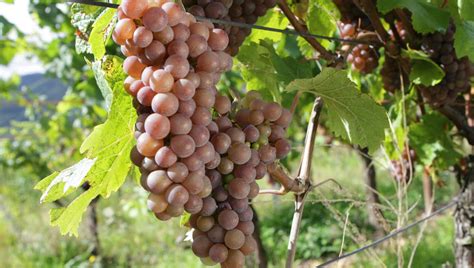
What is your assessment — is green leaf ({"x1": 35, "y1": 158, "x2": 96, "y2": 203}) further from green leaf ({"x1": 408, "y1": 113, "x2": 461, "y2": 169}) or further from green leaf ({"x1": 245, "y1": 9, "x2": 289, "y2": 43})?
green leaf ({"x1": 408, "y1": 113, "x2": 461, "y2": 169})

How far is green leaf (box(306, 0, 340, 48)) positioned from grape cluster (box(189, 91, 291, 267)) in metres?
0.72

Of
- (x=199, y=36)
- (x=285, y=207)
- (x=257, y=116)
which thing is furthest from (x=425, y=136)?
(x=285, y=207)

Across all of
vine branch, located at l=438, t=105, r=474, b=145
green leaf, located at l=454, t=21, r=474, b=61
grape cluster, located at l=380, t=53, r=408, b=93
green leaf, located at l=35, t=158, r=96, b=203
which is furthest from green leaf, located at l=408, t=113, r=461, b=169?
green leaf, located at l=35, t=158, r=96, b=203

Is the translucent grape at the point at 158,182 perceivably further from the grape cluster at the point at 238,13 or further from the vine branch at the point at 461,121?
the vine branch at the point at 461,121

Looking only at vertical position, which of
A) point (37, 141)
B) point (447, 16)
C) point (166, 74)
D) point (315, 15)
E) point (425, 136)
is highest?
point (166, 74)

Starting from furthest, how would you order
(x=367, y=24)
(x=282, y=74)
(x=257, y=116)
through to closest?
(x=367, y=24) → (x=282, y=74) → (x=257, y=116)

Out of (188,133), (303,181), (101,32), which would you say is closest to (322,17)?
(303,181)

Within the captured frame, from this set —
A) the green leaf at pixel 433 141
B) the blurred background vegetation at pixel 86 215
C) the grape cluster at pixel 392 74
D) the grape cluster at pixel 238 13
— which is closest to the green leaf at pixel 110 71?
the grape cluster at pixel 238 13

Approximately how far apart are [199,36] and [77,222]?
0.29 m

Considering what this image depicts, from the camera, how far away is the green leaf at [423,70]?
125 centimetres

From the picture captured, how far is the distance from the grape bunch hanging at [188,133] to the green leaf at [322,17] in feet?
2.43

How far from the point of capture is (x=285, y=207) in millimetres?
5910

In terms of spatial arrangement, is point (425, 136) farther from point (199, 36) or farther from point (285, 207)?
point (285, 207)

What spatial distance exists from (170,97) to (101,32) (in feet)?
0.67
